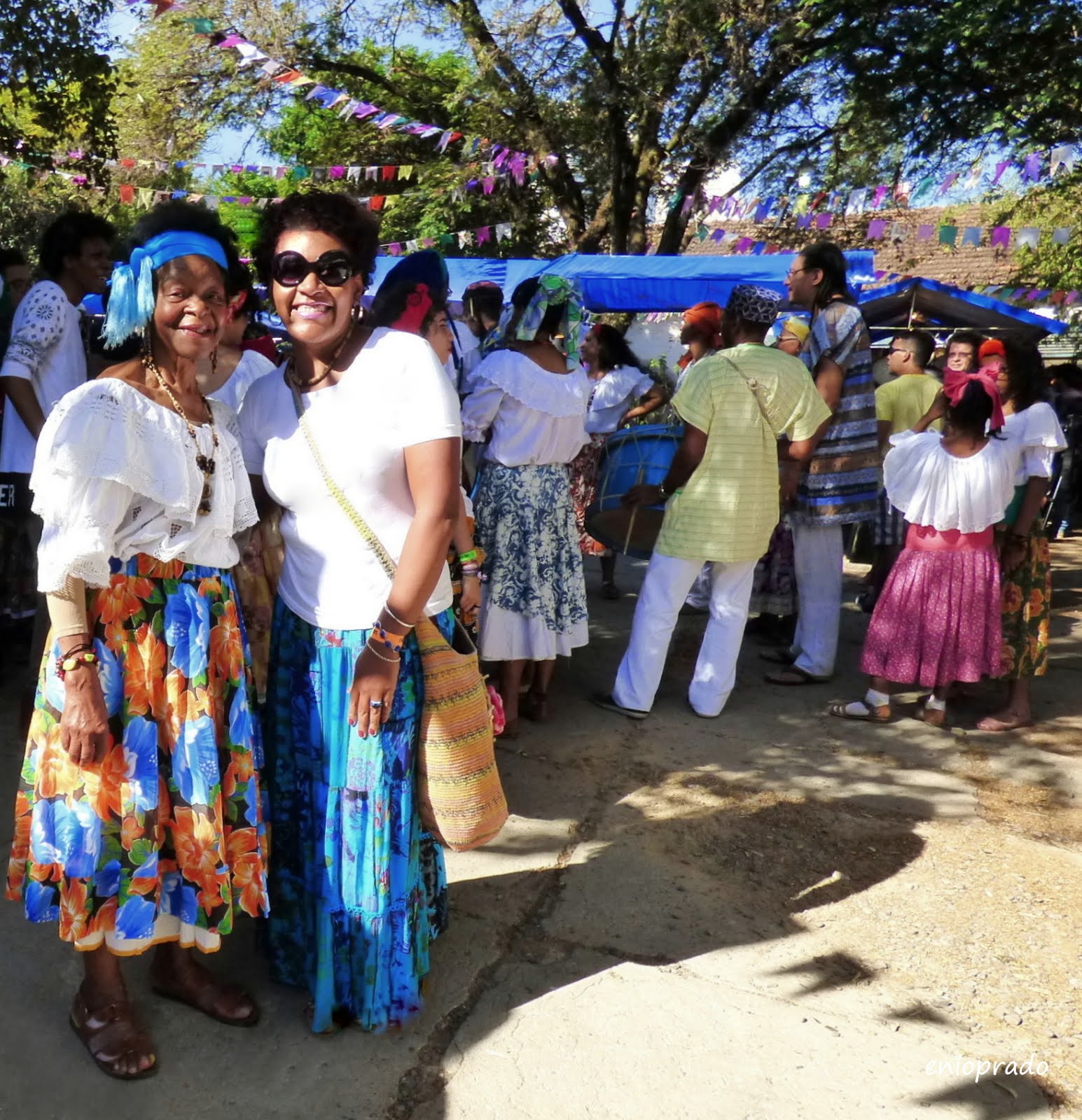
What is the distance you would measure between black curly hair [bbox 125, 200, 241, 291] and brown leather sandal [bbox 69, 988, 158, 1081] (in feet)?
5.43

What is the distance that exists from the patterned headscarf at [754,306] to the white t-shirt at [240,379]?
206 centimetres

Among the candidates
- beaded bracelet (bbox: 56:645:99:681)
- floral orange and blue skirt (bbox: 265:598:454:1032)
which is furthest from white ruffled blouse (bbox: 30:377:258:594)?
floral orange and blue skirt (bbox: 265:598:454:1032)

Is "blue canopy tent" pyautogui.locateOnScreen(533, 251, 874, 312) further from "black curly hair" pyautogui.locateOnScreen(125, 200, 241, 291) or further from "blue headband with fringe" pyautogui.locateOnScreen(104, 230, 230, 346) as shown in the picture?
"blue headband with fringe" pyautogui.locateOnScreen(104, 230, 230, 346)

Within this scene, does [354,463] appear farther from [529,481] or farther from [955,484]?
[955,484]

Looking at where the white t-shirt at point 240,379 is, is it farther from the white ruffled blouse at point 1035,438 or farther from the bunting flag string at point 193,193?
the bunting flag string at point 193,193

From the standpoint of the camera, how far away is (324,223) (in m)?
2.29

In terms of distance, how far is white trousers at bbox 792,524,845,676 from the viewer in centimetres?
530

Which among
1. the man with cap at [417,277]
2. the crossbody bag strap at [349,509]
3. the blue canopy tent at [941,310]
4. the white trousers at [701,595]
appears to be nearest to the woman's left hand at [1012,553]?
the white trousers at [701,595]

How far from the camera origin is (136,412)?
2.12 metres

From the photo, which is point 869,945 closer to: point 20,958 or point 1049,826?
point 1049,826

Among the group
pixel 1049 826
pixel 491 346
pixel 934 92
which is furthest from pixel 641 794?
pixel 934 92

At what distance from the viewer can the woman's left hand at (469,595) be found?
3.27m

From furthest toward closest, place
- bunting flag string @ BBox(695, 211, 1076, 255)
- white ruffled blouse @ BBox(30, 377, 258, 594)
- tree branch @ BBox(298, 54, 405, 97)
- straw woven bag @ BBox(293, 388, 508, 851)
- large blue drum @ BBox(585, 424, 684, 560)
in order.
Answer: tree branch @ BBox(298, 54, 405, 97), bunting flag string @ BBox(695, 211, 1076, 255), large blue drum @ BBox(585, 424, 684, 560), straw woven bag @ BBox(293, 388, 508, 851), white ruffled blouse @ BBox(30, 377, 258, 594)

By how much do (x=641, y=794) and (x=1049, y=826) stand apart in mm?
1515
